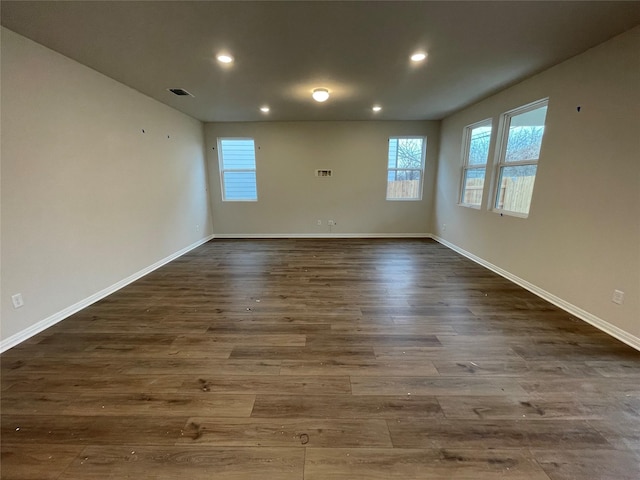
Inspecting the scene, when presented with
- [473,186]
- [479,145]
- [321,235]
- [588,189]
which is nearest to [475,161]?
[479,145]

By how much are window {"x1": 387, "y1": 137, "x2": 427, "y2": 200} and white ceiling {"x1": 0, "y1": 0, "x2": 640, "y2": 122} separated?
86.0 inches

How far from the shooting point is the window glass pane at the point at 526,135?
10.6 feet

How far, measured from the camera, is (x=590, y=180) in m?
2.55

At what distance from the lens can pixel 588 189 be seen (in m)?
2.57

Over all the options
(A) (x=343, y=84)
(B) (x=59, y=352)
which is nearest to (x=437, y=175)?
(A) (x=343, y=84)

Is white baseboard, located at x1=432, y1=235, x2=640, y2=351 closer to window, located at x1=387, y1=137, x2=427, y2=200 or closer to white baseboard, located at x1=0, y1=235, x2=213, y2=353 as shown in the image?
window, located at x1=387, y1=137, x2=427, y2=200

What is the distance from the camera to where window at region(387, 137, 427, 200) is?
5930 millimetres

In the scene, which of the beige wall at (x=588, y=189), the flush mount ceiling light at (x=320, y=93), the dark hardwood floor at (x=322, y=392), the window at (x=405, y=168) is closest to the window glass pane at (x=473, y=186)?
the beige wall at (x=588, y=189)

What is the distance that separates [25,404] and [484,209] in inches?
210

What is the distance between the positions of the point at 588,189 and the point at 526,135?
125 centimetres

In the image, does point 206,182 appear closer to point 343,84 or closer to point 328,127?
point 328,127

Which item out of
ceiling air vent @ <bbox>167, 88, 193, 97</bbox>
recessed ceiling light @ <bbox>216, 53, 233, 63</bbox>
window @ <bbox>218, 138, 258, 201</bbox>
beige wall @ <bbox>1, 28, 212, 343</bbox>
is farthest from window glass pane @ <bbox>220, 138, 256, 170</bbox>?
recessed ceiling light @ <bbox>216, 53, 233, 63</bbox>

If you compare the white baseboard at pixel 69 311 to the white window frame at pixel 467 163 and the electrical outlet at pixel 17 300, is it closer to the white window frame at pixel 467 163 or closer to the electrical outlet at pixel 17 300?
the electrical outlet at pixel 17 300

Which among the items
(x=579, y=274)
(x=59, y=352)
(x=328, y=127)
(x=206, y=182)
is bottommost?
(x=59, y=352)
